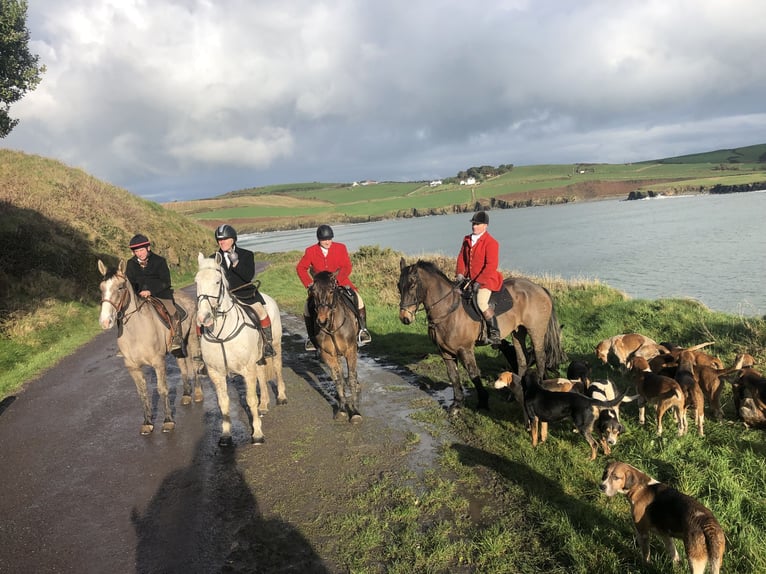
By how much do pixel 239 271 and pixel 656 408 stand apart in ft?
22.7

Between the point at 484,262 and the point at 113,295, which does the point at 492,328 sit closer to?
the point at 484,262

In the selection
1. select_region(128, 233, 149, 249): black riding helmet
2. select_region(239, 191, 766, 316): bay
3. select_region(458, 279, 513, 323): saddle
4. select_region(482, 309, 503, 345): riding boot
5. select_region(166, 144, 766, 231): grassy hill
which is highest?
select_region(166, 144, 766, 231): grassy hill

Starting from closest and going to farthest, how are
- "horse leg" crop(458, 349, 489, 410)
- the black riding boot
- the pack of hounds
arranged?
the pack of hounds < "horse leg" crop(458, 349, 489, 410) < the black riding boot

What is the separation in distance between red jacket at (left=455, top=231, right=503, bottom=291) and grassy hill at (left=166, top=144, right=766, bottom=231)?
80.7 metres

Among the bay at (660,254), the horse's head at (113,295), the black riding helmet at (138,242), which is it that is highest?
the black riding helmet at (138,242)

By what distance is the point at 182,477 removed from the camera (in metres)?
5.63

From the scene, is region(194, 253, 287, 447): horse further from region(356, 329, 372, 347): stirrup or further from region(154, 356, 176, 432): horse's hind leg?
region(356, 329, 372, 347): stirrup

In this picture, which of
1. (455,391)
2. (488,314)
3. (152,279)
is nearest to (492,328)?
(488,314)

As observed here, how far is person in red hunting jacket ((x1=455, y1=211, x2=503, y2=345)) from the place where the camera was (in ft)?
24.8

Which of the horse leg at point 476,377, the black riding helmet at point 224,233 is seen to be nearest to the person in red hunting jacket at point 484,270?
the horse leg at point 476,377

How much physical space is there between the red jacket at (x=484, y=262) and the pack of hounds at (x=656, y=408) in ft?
5.90

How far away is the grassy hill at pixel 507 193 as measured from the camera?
9250cm

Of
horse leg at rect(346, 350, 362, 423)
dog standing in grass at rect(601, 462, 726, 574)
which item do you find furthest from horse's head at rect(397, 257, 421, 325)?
dog standing in grass at rect(601, 462, 726, 574)

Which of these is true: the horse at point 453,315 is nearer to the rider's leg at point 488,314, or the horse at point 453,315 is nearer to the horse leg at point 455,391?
the horse leg at point 455,391
